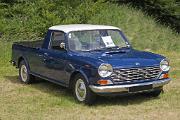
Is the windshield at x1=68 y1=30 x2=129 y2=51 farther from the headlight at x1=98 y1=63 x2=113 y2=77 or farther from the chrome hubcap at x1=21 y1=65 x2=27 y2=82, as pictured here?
the chrome hubcap at x1=21 y1=65 x2=27 y2=82

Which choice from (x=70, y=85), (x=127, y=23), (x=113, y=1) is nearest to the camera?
(x=70, y=85)

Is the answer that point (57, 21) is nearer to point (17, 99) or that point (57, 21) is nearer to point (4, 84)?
point (4, 84)

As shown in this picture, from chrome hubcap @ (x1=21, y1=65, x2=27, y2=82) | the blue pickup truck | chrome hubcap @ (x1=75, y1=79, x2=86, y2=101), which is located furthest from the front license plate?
chrome hubcap @ (x1=21, y1=65, x2=27, y2=82)

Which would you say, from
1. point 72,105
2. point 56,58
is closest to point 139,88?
point 72,105

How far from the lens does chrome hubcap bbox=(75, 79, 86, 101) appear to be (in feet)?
28.0

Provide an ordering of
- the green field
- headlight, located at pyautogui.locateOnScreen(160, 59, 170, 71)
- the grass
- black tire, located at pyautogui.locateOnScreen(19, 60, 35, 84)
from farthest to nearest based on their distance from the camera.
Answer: black tire, located at pyautogui.locateOnScreen(19, 60, 35, 84)
headlight, located at pyautogui.locateOnScreen(160, 59, 170, 71)
the green field
the grass

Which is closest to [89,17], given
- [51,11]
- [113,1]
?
[51,11]

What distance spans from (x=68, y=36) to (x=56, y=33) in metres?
0.62

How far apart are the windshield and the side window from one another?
0.29 m

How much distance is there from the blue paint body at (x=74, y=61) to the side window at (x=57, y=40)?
0.36ft

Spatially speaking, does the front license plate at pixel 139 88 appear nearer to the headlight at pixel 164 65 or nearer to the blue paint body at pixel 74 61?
the blue paint body at pixel 74 61

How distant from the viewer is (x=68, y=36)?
9312 mm

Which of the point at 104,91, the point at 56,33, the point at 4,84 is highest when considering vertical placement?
the point at 56,33

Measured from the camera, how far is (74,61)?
28.4 feet
